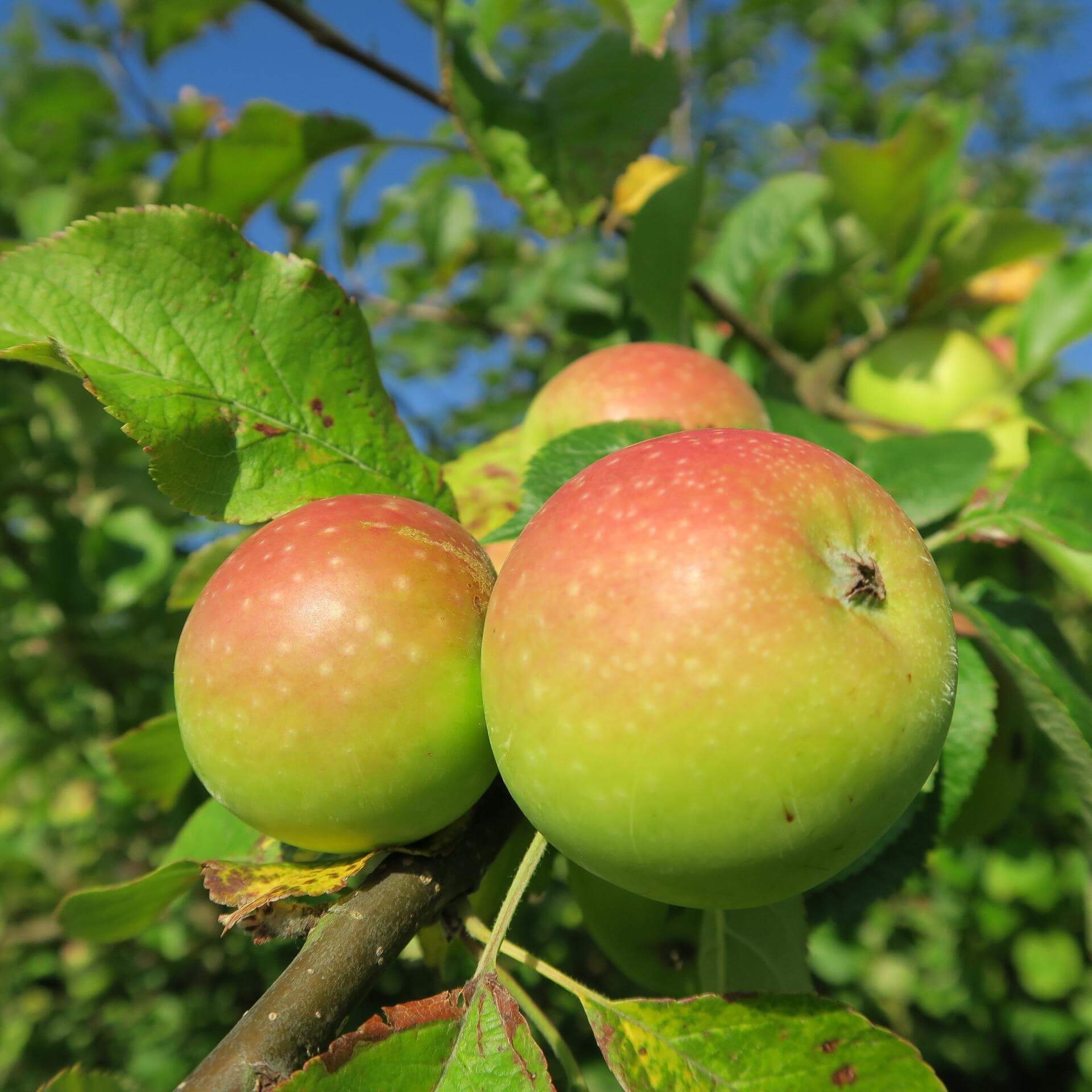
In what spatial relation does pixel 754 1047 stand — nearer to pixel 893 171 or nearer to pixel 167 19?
pixel 893 171

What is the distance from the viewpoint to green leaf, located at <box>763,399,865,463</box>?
114cm

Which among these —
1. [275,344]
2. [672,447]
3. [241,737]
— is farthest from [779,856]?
[275,344]

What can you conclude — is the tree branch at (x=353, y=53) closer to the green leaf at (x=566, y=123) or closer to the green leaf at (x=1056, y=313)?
the green leaf at (x=566, y=123)

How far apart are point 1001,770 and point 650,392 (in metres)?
0.71

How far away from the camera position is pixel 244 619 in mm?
722

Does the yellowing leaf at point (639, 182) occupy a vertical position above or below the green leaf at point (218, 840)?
above

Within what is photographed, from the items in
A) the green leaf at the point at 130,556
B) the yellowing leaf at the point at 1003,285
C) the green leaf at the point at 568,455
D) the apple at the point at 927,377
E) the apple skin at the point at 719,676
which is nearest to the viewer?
the apple skin at the point at 719,676

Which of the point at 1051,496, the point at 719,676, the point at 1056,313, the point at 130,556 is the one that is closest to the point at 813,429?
the point at 1051,496

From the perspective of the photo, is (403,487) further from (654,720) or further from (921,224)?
(921,224)

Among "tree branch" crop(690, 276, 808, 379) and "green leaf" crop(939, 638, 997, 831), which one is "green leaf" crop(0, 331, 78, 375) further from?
"tree branch" crop(690, 276, 808, 379)

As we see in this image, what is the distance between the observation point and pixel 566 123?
4.08 ft

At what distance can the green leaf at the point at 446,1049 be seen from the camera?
611 mm

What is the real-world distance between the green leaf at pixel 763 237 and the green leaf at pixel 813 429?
25.4 inches

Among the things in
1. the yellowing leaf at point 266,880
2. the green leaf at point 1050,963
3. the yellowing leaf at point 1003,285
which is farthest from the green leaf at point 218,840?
the green leaf at point 1050,963
